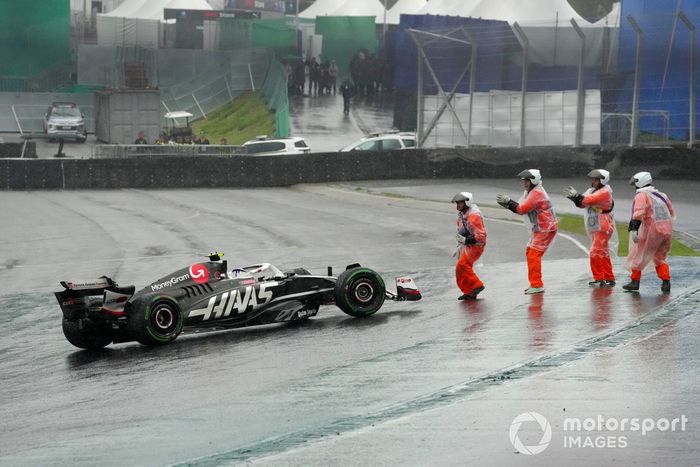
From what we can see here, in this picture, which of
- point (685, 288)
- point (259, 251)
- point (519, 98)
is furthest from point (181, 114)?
point (685, 288)

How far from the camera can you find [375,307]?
1349cm

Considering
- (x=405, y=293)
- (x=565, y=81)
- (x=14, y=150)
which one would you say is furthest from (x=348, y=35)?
(x=405, y=293)

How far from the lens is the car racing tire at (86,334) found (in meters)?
11.9

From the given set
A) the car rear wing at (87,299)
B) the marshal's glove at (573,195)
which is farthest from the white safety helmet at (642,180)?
the car rear wing at (87,299)

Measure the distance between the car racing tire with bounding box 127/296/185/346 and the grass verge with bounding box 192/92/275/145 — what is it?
125ft

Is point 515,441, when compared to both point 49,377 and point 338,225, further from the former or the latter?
point 338,225

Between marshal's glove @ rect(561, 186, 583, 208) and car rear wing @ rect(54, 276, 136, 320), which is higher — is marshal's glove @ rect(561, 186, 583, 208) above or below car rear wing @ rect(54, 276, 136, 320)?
above

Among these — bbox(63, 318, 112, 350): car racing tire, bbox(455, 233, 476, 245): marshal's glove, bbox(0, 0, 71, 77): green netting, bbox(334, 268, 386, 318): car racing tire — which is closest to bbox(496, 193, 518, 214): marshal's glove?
bbox(455, 233, 476, 245): marshal's glove

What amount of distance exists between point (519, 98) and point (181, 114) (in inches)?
801

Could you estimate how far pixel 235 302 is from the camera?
12.5 m

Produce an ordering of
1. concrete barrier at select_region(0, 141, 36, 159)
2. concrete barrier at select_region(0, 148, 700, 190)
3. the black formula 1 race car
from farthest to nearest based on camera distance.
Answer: concrete barrier at select_region(0, 141, 36, 159), concrete barrier at select_region(0, 148, 700, 190), the black formula 1 race car

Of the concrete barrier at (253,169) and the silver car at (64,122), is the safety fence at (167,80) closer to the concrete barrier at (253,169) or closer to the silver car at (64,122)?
the silver car at (64,122)

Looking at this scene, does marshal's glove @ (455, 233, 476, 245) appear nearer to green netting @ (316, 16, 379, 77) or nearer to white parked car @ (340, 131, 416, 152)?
white parked car @ (340, 131, 416, 152)

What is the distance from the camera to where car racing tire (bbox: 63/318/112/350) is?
11930 mm
